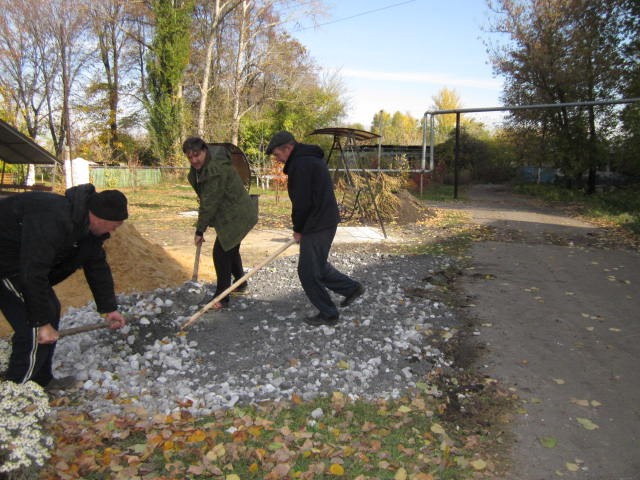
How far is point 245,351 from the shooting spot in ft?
14.5

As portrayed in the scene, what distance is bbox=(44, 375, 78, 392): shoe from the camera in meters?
3.65

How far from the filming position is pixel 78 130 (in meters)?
36.7

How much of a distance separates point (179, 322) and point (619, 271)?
6.93 m

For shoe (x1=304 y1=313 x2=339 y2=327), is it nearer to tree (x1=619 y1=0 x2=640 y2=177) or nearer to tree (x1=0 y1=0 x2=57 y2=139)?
tree (x1=619 y1=0 x2=640 y2=177)

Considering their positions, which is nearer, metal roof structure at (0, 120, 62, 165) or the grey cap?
the grey cap

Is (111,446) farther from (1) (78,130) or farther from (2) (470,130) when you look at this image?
(2) (470,130)

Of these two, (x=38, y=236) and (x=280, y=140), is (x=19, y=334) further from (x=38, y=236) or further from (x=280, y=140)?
(x=280, y=140)

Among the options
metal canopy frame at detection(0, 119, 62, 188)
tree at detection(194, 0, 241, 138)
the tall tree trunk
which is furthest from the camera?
the tall tree trunk

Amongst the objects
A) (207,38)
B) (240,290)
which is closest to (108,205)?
(240,290)

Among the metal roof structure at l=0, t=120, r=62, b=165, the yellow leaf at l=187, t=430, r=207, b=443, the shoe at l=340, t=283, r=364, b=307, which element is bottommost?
the yellow leaf at l=187, t=430, r=207, b=443

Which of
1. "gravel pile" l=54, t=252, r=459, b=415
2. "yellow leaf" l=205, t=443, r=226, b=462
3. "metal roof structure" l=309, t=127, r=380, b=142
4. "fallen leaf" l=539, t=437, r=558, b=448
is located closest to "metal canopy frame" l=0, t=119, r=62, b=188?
"metal roof structure" l=309, t=127, r=380, b=142

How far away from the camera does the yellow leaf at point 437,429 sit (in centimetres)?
331

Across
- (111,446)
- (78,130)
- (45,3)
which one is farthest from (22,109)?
(111,446)

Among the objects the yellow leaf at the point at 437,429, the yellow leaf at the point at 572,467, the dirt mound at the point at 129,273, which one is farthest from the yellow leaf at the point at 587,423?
the dirt mound at the point at 129,273
